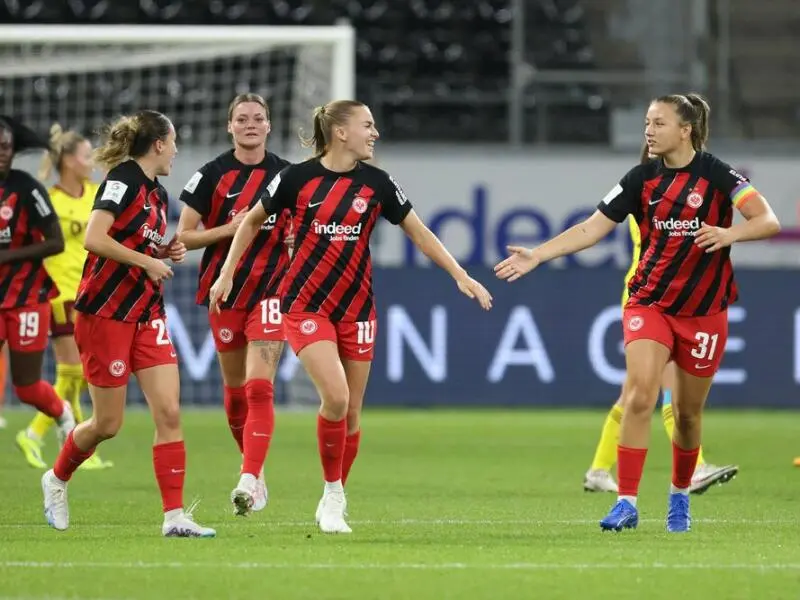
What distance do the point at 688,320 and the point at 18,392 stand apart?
4880 mm

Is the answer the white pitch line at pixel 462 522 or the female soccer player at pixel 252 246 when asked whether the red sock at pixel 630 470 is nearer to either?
the white pitch line at pixel 462 522

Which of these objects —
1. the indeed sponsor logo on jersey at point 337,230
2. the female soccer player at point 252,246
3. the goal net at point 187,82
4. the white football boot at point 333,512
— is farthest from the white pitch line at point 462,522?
the goal net at point 187,82

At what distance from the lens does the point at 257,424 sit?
28.7 feet

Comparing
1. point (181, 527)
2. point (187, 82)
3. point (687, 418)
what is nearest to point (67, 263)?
point (181, 527)

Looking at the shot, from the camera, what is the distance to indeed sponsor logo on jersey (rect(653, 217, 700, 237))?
788 centimetres

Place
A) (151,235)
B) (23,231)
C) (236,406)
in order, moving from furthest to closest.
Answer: (23,231), (236,406), (151,235)

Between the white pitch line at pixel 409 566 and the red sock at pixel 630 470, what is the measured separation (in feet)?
4.04

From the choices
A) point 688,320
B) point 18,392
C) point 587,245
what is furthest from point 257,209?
point 18,392

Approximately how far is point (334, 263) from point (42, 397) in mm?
3783

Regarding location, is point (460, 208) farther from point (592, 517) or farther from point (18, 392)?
point (592, 517)

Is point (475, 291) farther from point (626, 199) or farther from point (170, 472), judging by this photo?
point (170, 472)

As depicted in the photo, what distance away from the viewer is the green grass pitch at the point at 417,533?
240 inches

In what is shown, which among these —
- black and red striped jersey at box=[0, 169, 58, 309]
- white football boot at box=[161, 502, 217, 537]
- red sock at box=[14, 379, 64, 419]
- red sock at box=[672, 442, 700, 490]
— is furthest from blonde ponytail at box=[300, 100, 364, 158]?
red sock at box=[14, 379, 64, 419]

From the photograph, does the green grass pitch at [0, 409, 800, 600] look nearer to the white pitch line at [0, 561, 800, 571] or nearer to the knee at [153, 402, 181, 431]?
the white pitch line at [0, 561, 800, 571]
